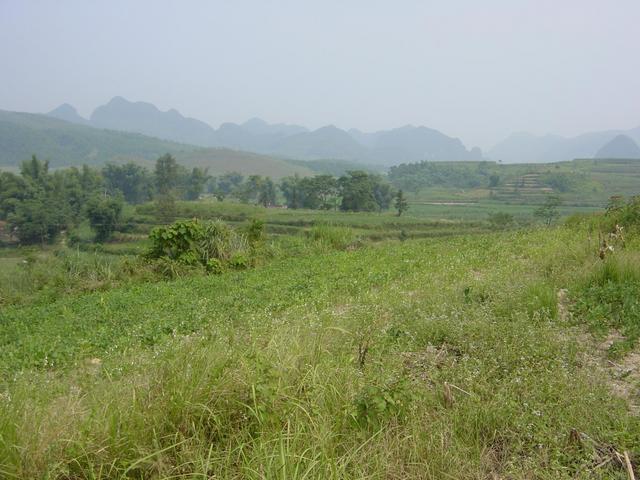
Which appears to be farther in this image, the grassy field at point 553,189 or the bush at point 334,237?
the grassy field at point 553,189

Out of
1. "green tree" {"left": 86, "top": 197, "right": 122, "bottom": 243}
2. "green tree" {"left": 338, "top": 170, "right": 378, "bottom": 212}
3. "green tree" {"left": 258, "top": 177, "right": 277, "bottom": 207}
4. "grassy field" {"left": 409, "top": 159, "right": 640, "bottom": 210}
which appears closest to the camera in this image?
"green tree" {"left": 86, "top": 197, "right": 122, "bottom": 243}

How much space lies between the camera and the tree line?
39375mm

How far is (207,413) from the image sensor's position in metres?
2.53

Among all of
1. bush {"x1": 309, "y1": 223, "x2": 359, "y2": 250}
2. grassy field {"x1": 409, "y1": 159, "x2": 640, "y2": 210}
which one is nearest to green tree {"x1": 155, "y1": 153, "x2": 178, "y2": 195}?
grassy field {"x1": 409, "y1": 159, "x2": 640, "y2": 210}

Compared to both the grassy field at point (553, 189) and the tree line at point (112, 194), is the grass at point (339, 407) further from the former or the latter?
the grassy field at point (553, 189)

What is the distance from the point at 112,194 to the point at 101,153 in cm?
9564

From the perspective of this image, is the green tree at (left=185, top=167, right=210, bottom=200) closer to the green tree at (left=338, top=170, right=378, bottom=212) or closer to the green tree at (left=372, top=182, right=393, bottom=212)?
the green tree at (left=338, top=170, right=378, bottom=212)

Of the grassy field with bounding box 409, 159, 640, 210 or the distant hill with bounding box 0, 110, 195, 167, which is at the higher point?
the distant hill with bounding box 0, 110, 195, 167

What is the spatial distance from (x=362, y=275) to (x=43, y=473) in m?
6.21

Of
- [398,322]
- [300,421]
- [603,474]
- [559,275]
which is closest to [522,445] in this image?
[603,474]

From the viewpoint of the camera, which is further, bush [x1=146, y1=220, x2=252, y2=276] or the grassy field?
the grassy field

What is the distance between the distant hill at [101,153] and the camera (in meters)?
130

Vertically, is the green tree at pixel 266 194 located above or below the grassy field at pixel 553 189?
below

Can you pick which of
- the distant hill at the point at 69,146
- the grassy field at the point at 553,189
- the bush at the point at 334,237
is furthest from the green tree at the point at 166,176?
the distant hill at the point at 69,146
